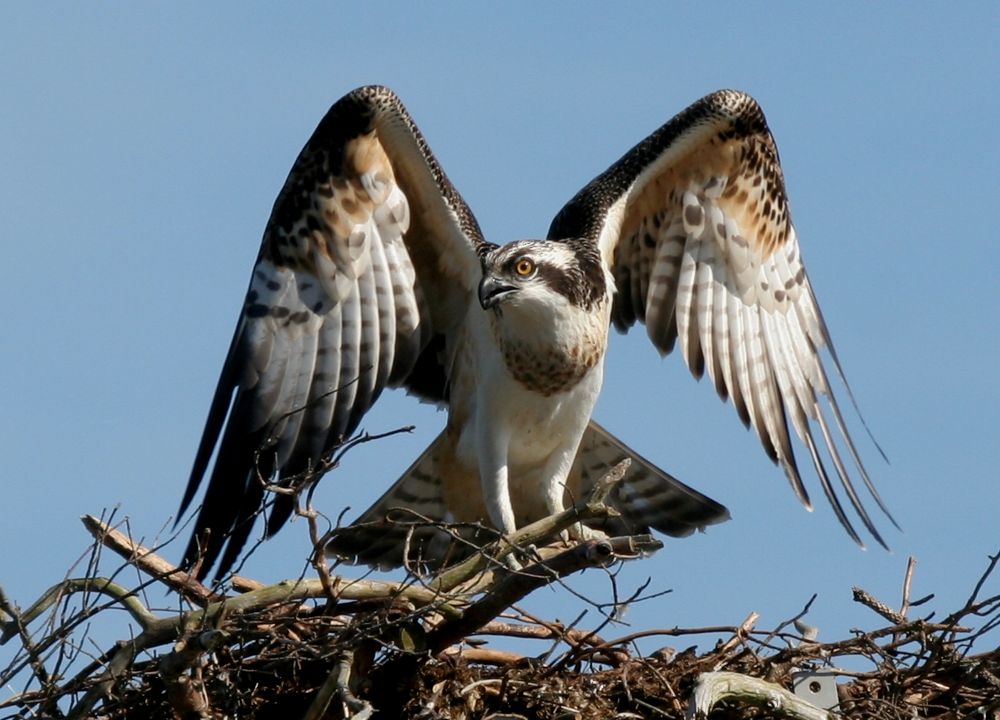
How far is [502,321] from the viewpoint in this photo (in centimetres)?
930

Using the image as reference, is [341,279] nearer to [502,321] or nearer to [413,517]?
[502,321]

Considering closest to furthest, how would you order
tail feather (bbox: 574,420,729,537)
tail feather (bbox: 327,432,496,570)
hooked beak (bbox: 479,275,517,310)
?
hooked beak (bbox: 479,275,517,310) → tail feather (bbox: 327,432,496,570) → tail feather (bbox: 574,420,729,537)

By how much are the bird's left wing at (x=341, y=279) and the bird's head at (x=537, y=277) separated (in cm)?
50

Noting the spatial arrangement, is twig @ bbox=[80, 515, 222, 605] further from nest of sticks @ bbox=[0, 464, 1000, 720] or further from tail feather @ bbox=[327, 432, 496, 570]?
tail feather @ bbox=[327, 432, 496, 570]

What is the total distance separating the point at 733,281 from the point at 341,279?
2243 mm

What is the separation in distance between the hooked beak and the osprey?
0.03 ft

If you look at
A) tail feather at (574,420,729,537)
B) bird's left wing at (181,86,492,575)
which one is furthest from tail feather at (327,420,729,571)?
bird's left wing at (181,86,492,575)

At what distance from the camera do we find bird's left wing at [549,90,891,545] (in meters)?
10.2

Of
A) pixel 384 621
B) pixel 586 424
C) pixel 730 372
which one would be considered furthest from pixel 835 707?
pixel 730 372

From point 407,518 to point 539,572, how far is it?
280 cm

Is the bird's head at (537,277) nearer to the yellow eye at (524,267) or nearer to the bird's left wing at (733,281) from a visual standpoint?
the yellow eye at (524,267)

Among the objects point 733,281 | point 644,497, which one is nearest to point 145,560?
point 644,497

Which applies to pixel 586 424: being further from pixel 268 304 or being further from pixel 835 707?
pixel 835 707

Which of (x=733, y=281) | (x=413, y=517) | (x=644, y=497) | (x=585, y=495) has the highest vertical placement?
(x=733, y=281)
